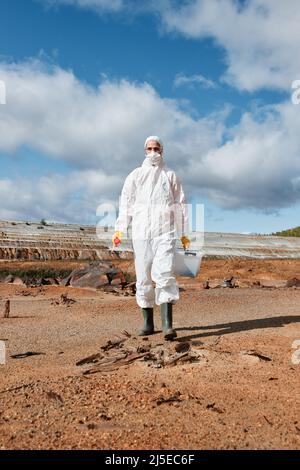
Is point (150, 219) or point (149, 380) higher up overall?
point (150, 219)

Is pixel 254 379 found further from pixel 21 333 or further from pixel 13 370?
pixel 21 333

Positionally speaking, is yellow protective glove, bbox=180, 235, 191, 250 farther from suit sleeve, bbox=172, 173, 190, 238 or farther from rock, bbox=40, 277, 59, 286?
rock, bbox=40, 277, 59, 286

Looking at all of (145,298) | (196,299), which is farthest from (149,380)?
(196,299)

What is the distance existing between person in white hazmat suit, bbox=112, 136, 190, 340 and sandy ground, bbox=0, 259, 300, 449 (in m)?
0.51

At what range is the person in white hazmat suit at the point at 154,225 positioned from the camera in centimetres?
621

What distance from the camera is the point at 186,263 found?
21.3 ft

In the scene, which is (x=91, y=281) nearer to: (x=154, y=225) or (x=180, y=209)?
(x=180, y=209)

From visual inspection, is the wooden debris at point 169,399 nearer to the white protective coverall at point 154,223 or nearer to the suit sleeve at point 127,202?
the white protective coverall at point 154,223

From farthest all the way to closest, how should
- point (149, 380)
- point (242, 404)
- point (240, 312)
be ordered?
point (240, 312) → point (149, 380) → point (242, 404)

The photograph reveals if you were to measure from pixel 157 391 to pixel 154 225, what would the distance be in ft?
9.48

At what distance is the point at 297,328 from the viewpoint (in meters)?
6.74

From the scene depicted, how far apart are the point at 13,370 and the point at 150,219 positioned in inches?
101

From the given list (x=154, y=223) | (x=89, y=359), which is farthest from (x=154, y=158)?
(x=89, y=359)

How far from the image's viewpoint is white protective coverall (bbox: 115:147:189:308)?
245 inches
